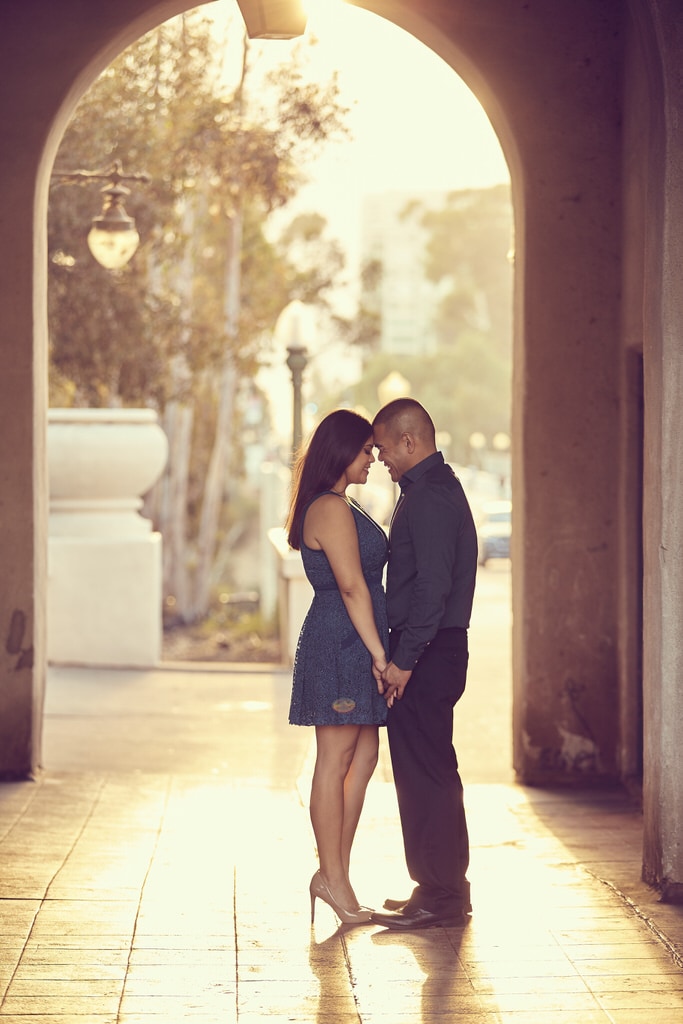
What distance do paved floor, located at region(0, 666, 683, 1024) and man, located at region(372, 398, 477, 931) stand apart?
22 cm

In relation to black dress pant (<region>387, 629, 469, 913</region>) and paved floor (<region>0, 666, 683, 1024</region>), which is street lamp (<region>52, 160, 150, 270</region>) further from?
black dress pant (<region>387, 629, 469, 913</region>)

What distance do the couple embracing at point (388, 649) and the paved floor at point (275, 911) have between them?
0.26 metres

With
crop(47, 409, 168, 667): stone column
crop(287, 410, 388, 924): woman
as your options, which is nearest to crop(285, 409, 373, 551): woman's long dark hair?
crop(287, 410, 388, 924): woman

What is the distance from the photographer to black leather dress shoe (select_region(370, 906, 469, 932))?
496 centimetres

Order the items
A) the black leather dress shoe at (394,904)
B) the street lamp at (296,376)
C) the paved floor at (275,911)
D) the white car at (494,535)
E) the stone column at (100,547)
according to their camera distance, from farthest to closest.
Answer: the white car at (494,535), the street lamp at (296,376), the stone column at (100,547), the black leather dress shoe at (394,904), the paved floor at (275,911)

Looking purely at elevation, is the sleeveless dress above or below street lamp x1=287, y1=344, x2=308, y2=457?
below

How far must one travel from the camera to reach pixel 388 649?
5105mm

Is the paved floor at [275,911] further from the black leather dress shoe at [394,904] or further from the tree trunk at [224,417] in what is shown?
the tree trunk at [224,417]

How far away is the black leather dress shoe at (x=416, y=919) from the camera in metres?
4.96

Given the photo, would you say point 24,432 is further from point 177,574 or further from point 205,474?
point 205,474

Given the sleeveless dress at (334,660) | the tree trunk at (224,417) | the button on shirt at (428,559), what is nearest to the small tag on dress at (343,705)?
the sleeveless dress at (334,660)

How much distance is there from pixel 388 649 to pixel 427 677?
169 millimetres

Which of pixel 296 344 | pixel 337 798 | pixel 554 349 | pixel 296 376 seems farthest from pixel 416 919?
pixel 296 344

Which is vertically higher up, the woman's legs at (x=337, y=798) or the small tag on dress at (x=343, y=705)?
the small tag on dress at (x=343, y=705)
